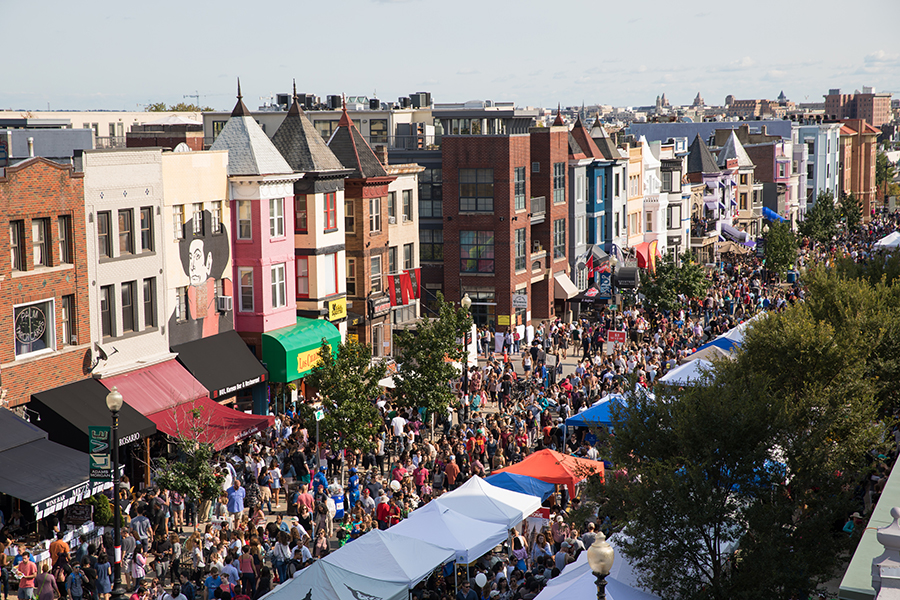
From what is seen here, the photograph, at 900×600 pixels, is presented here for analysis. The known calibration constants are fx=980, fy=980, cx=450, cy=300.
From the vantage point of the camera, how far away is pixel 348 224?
147 ft

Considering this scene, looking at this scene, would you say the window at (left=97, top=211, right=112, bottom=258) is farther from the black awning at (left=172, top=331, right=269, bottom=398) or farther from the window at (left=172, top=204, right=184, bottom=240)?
the black awning at (left=172, top=331, right=269, bottom=398)

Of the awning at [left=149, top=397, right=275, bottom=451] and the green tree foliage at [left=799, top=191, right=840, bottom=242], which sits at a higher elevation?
the green tree foliage at [left=799, top=191, right=840, bottom=242]

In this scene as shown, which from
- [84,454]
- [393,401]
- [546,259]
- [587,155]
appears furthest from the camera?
[587,155]

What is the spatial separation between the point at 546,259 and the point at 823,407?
3797 cm

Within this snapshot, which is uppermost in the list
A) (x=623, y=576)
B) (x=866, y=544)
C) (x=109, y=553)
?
(x=866, y=544)

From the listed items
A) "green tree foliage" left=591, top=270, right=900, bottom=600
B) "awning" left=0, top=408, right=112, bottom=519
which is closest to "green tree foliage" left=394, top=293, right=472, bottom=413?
"awning" left=0, top=408, right=112, bottom=519

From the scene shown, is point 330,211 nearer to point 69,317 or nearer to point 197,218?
point 197,218

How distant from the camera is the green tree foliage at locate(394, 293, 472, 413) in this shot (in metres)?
34.8

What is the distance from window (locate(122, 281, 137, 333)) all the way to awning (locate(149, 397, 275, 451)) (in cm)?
316

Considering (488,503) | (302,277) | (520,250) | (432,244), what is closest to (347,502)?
(488,503)

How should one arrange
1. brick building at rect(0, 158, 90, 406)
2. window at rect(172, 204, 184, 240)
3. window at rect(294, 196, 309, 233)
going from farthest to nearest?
window at rect(294, 196, 309, 233), window at rect(172, 204, 184, 240), brick building at rect(0, 158, 90, 406)

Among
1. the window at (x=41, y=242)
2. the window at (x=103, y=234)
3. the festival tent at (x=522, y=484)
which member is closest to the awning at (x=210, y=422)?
the window at (x=103, y=234)

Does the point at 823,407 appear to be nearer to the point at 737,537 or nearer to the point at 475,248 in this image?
the point at 737,537

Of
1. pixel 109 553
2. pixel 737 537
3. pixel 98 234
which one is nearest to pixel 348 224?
pixel 98 234
